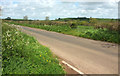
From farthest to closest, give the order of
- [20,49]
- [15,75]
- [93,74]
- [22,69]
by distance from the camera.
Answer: [20,49], [93,74], [22,69], [15,75]

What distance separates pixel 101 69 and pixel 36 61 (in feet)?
9.76

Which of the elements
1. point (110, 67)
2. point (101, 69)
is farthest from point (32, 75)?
point (110, 67)

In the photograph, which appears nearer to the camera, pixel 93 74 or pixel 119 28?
pixel 93 74

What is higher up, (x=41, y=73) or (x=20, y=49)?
(x=20, y=49)

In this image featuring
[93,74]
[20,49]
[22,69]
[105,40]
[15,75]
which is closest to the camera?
[15,75]

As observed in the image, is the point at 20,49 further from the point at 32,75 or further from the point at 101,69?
the point at 101,69

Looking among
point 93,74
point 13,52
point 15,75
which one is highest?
point 13,52

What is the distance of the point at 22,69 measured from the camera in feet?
15.1

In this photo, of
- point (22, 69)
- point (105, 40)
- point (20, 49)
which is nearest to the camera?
point (22, 69)

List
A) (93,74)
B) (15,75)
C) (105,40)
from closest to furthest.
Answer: (15,75), (93,74), (105,40)

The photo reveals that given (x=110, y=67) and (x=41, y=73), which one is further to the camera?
(x=110, y=67)

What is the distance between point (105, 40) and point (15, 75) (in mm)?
10563

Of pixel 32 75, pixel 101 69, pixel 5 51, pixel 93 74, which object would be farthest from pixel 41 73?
pixel 101 69

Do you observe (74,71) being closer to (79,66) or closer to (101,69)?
(79,66)
